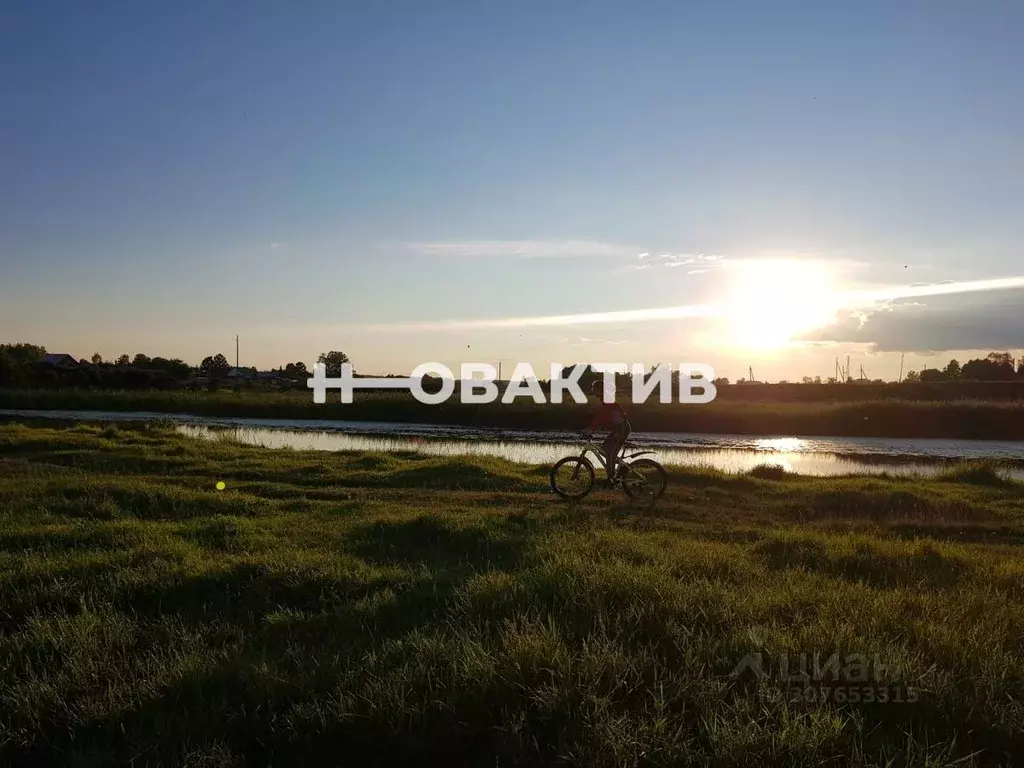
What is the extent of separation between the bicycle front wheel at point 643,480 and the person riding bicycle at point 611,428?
1.40ft

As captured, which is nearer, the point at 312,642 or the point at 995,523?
the point at 312,642

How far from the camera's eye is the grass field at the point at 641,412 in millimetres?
44094

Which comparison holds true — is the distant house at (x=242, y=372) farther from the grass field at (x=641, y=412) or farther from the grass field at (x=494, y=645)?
the grass field at (x=494, y=645)

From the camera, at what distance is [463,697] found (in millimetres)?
4383

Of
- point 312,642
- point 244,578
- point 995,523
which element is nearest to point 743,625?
point 312,642

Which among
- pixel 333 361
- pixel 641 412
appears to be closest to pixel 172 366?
pixel 333 361

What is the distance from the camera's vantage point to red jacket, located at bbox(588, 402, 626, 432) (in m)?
13.3

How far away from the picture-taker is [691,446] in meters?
35.4

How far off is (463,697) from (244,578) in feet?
12.3

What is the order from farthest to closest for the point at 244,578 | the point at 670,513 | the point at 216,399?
the point at 216,399
the point at 670,513
the point at 244,578

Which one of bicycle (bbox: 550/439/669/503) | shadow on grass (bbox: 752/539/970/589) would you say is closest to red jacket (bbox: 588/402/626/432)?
bicycle (bbox: 550/439/669/503)

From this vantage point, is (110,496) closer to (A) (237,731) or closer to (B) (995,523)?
(A) (237,731)

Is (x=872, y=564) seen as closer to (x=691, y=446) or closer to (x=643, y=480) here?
(x=643, y=480)

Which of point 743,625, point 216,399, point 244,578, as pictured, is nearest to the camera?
point 743,625
